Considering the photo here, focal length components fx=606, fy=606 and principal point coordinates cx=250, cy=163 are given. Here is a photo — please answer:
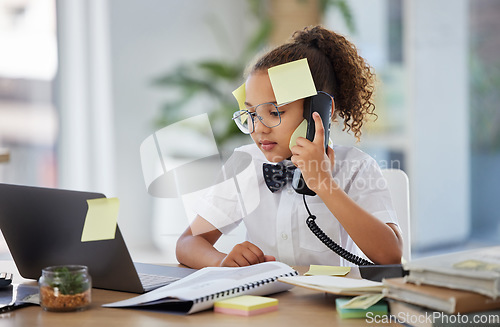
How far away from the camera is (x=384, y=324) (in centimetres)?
88

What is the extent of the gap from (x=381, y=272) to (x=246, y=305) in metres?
0.26

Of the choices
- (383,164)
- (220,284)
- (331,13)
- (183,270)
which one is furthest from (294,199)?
(331,13)

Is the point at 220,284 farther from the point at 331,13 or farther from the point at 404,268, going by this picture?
the point at 331,13

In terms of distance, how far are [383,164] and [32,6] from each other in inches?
95.6

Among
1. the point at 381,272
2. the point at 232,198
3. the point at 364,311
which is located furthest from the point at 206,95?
the point at 364,311

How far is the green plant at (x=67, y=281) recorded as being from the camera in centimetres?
96

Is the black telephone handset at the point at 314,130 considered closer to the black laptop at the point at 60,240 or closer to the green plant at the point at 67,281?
the black laptop at the point at 60,240

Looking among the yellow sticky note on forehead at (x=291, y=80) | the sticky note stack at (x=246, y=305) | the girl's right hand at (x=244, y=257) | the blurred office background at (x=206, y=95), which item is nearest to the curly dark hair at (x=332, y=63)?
the yellow sticky note on forehead at (x=291, y=80)

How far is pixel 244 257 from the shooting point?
1.25m

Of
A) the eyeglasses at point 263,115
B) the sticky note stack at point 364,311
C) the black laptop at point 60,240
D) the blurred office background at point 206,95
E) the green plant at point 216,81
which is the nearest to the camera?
the sticky note stack at point 364,311

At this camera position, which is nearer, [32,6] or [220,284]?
[220,284]

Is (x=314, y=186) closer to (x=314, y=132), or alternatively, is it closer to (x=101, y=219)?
(x=314, y=132)

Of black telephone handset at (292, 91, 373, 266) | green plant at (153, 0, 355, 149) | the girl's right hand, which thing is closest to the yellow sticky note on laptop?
the girl's right hand

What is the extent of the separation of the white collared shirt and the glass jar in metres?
0.65
